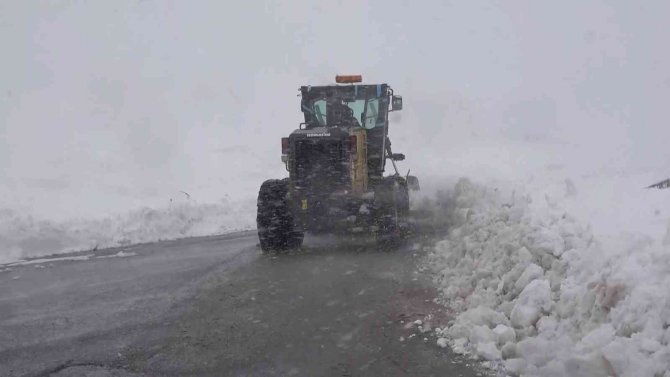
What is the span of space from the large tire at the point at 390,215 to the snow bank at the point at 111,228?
4284 millimetres

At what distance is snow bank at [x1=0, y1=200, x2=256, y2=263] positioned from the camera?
37.6 ft

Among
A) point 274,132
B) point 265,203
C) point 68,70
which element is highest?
point 68,70

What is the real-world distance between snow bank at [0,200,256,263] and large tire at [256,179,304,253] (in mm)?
3173

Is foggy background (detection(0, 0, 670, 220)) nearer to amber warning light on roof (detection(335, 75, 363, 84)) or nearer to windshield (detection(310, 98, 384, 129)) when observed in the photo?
windshield (detection(310, 98, 384, 129))

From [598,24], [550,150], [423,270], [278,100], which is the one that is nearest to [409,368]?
[423,270]

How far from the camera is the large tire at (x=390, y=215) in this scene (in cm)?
1002

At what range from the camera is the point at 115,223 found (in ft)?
42.3

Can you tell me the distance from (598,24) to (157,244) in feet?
135

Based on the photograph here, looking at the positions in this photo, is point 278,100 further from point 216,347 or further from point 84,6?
point 216,347

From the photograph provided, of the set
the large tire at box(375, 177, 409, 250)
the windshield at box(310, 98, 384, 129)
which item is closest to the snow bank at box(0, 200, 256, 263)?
the windshield at box(310, 98, 384, 129)

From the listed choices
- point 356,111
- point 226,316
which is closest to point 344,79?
point 356,111

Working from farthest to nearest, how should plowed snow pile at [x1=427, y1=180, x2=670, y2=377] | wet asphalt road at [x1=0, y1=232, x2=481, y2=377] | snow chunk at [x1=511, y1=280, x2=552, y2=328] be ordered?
wet asphalt road at [x1=0, y1=232, x2=481, y2=377], snow chunk at [x1=511, y1=280, x2=552, y2=328], plowed snow pile at [x1=427, y1=180, x2=670, y2=377]

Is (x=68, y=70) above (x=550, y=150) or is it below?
above

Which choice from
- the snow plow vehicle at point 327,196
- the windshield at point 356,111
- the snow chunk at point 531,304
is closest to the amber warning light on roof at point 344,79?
the windshield at point 356,111
